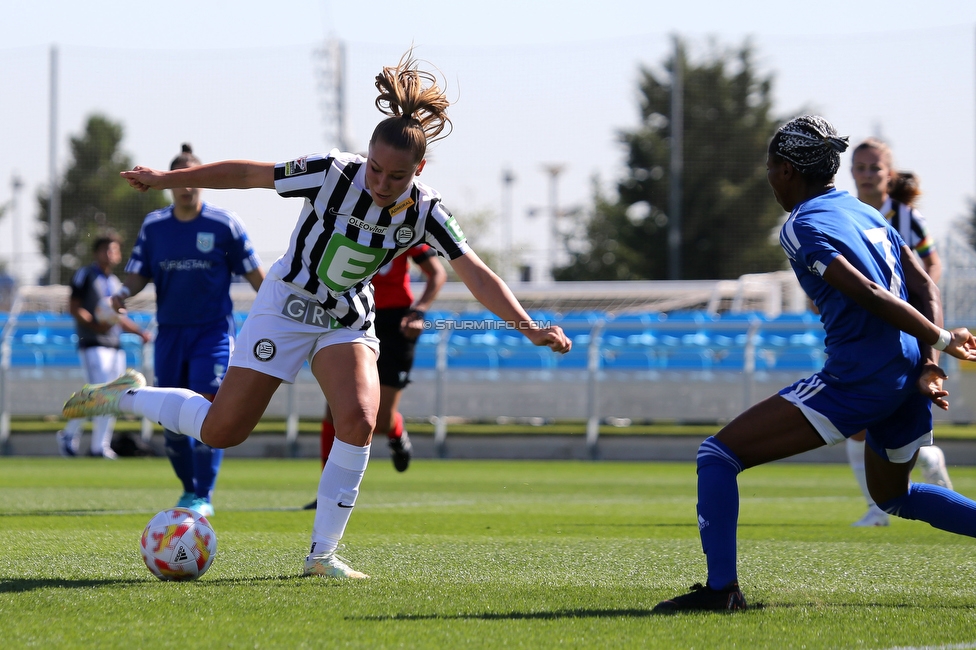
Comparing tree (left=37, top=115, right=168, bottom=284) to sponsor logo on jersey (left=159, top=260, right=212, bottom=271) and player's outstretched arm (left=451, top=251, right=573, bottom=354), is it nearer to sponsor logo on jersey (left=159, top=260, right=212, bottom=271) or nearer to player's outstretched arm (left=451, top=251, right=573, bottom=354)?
sponsor logo on jersey (left=159, top=260, right=212, bottom=271)

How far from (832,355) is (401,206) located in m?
1.77

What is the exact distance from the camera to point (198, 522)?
497 cm

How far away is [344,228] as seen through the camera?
194 inches

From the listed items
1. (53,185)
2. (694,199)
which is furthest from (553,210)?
(694,199)

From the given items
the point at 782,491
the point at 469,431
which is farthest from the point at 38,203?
the point at 782,491

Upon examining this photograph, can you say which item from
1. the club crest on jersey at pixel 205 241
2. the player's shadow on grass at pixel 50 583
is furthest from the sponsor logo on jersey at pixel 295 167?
the club crest on jersey at pixel 205 241

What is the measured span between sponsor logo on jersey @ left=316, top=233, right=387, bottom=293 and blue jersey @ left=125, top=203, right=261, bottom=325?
257 cm

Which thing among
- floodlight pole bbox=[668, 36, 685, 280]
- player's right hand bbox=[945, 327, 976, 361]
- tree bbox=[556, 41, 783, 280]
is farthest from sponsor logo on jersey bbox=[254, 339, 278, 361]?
tree bbox=[556, 41, 783, 280]

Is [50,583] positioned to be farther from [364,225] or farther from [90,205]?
[90,205]

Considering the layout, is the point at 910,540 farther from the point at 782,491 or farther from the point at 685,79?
the point at 685,79

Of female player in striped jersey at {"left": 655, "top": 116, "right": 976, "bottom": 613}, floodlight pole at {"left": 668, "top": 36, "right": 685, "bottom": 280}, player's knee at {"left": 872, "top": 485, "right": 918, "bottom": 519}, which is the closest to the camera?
female player in striped jersey at {"left": 655, "top": 116, "right": 976, "bottom": 613}

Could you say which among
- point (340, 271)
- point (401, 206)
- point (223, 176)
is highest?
point (223, 176)

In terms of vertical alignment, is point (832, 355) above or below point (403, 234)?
below

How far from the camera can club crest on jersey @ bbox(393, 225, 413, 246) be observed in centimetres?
496
